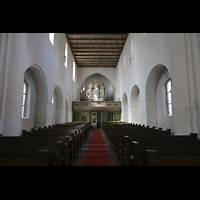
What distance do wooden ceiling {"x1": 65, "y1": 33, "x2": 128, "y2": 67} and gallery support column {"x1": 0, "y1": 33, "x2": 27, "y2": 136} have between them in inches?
376

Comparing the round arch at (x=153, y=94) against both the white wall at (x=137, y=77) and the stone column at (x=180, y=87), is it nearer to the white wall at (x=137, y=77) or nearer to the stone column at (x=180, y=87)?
the white wall at (x=137, y=77)

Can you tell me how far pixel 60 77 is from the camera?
12.5m

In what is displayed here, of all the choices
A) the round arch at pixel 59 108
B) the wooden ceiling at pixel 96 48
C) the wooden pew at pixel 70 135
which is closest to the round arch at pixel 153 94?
the wooden pew at pixel 70 135

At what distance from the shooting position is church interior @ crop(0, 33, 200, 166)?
2.75 m

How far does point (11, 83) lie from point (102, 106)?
12.9 m

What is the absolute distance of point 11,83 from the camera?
5.30 metres

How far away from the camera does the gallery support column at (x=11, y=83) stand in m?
5.11

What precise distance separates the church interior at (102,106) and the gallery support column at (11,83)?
0.10 ft

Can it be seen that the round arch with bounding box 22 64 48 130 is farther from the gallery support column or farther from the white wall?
the gallery support column

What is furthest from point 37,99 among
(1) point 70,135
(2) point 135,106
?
(2) point 135,106

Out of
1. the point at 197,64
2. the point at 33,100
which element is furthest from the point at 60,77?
the point at 197,64

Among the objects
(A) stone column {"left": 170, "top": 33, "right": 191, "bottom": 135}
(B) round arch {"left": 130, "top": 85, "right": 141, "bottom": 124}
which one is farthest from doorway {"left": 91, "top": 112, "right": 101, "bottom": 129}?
(A) stone column {"left": 170, "top": 33, "right": 191, "bottom": 135}
